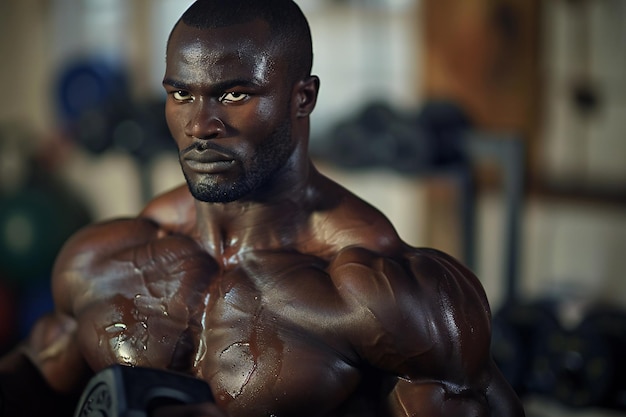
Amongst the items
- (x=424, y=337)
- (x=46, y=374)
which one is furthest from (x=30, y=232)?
(x=424, y=337)

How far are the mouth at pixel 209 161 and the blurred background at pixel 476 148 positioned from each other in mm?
1106

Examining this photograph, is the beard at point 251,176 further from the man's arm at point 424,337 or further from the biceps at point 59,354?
the biceps at point 59,354

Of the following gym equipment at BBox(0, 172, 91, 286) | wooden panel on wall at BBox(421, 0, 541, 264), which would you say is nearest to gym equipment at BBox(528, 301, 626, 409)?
wooden panel on wall at BBox(421, 0, 541, 264)

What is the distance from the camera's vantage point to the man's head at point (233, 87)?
919 mm

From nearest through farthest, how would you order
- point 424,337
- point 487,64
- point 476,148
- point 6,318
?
point 424,337 < point 476,148 < point 487,64 < point 6,318

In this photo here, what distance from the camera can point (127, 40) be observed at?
3799 millimetres

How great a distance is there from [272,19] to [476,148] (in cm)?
132

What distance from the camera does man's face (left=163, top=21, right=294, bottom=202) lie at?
3.01ft

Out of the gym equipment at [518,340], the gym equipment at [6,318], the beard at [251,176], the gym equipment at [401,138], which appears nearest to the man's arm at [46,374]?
the beard at [251,176]

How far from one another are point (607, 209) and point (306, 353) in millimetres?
1827

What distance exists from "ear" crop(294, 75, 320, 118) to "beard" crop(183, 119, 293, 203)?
2 cm

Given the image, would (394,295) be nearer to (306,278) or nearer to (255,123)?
(306,278)

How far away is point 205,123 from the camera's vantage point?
93 cm

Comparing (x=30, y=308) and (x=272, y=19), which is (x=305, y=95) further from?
(x=30, y=308)
